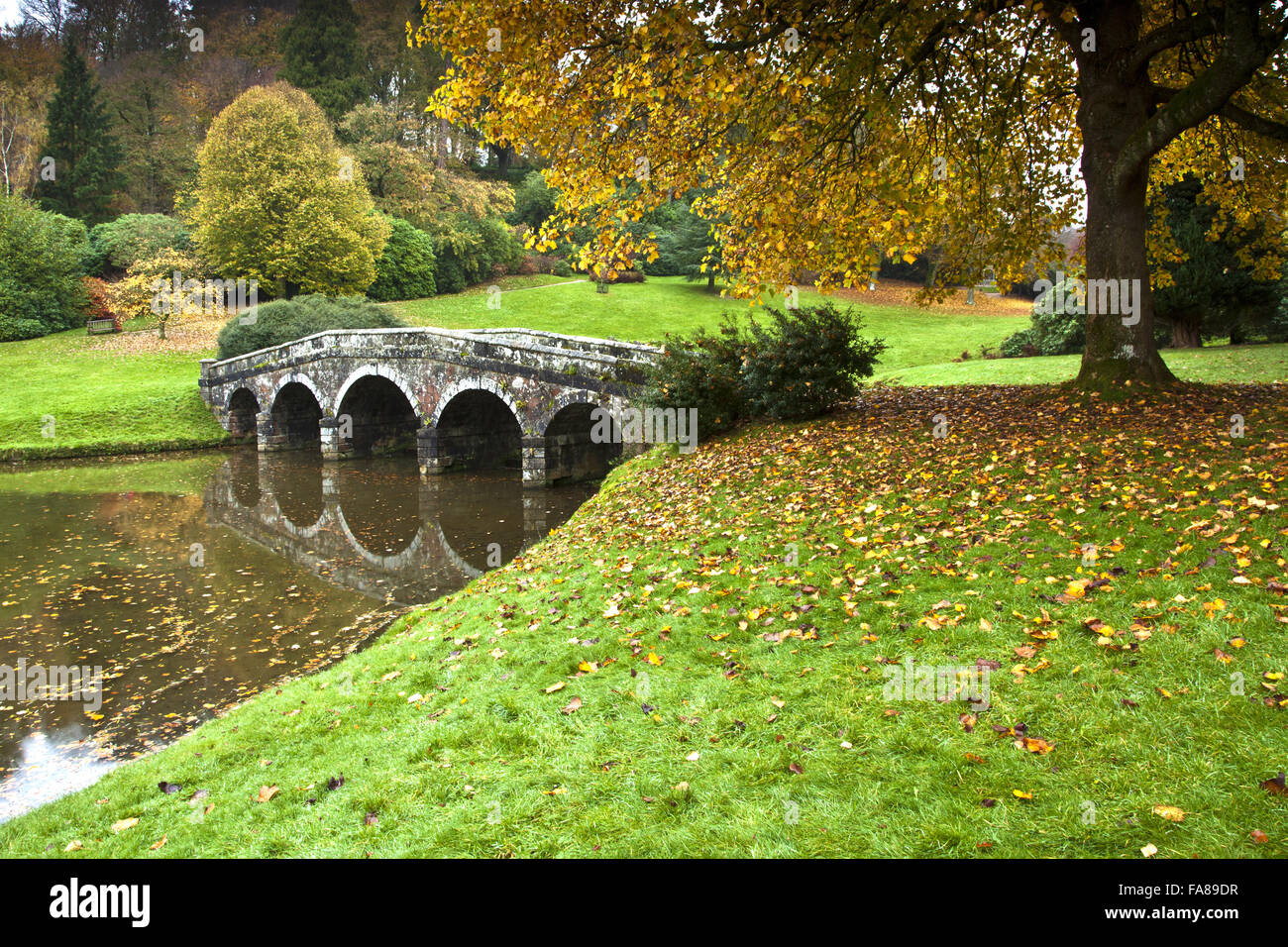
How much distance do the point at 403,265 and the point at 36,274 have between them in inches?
751

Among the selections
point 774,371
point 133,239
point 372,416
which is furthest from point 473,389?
point 133,239

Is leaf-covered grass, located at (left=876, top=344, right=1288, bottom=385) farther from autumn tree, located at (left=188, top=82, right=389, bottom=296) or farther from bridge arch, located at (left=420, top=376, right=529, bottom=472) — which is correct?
autumn tree, located at (left=188, top=82, right=389, bottom=296)

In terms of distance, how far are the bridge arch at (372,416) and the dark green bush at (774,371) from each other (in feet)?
44.0

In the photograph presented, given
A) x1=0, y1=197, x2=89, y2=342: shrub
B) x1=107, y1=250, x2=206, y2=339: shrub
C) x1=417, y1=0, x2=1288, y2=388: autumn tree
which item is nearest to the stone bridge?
x1=417, y1=0, x2=1288, y2=388: autumn tree

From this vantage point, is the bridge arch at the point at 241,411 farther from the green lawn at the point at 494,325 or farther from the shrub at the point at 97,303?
the shrub at the point at 97,303

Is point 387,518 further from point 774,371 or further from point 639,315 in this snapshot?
point 639,315

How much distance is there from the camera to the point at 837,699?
534 centimetres

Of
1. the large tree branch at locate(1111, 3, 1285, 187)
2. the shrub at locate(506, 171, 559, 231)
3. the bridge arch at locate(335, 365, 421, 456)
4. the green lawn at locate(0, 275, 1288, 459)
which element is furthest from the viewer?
the shrub at locate(506, 171, 559, 231)

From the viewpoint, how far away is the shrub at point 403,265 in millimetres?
49125

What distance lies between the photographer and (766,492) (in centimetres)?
1096

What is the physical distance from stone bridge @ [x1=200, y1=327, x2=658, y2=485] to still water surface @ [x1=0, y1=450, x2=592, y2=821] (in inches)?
59.8

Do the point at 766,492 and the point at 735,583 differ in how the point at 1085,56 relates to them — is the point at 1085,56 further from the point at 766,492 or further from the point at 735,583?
the point at 735,583

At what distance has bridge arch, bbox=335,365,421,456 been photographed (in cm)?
2752
